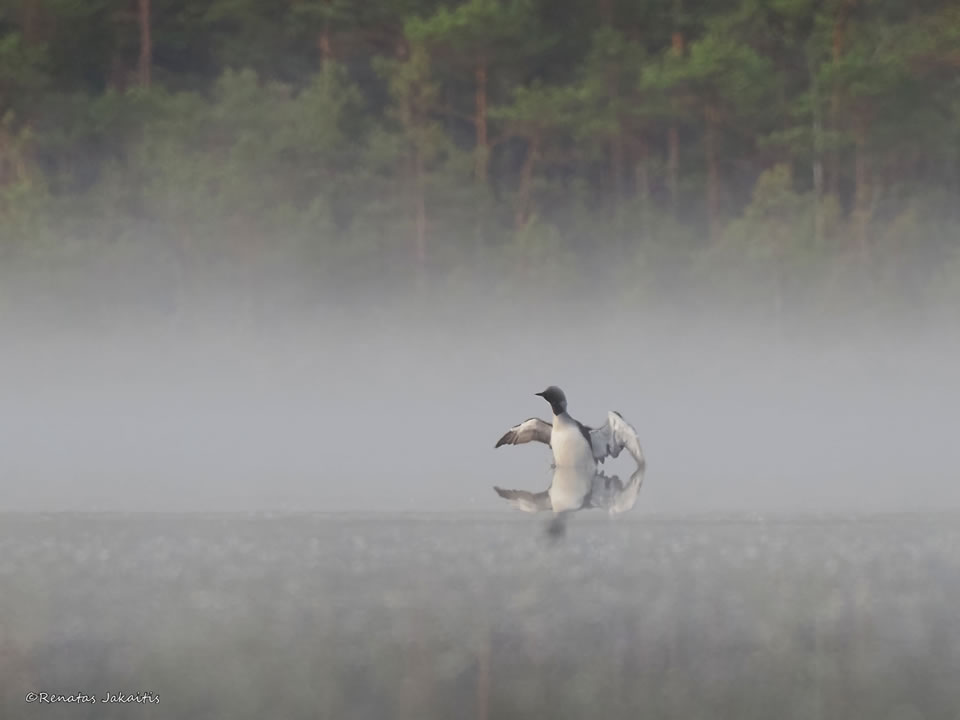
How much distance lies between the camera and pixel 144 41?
51562 millimetres

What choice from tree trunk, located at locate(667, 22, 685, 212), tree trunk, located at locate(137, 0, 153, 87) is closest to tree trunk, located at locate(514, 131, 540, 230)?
tree trunk, located at locate(667, 22, 685, 212)

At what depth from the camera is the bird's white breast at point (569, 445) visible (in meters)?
17.6

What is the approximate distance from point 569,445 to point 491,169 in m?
33.6

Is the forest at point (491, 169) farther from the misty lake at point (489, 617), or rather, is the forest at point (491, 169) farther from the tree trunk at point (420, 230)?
the misty lake at point (489, 617)

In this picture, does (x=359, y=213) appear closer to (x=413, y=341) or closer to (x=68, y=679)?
(x=413, y=341)

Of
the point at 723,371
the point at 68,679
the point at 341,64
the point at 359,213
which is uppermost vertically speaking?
the point at 341,64

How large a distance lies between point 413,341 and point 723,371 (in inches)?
325

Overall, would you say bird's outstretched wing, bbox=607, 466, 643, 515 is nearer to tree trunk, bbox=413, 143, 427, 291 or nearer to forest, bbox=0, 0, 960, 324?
forest, bbox=0, 0, 960, 324

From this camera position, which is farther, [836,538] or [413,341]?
[413,341]

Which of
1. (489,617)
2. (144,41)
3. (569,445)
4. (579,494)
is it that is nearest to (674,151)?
(144,41)

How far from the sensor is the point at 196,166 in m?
47.2

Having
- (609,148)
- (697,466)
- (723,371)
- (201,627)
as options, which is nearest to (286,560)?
(201,627)

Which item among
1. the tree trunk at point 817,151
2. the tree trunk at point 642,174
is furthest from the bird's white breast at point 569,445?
the tree trunk at point 642,174

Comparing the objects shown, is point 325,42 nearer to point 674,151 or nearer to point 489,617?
point 674,151
